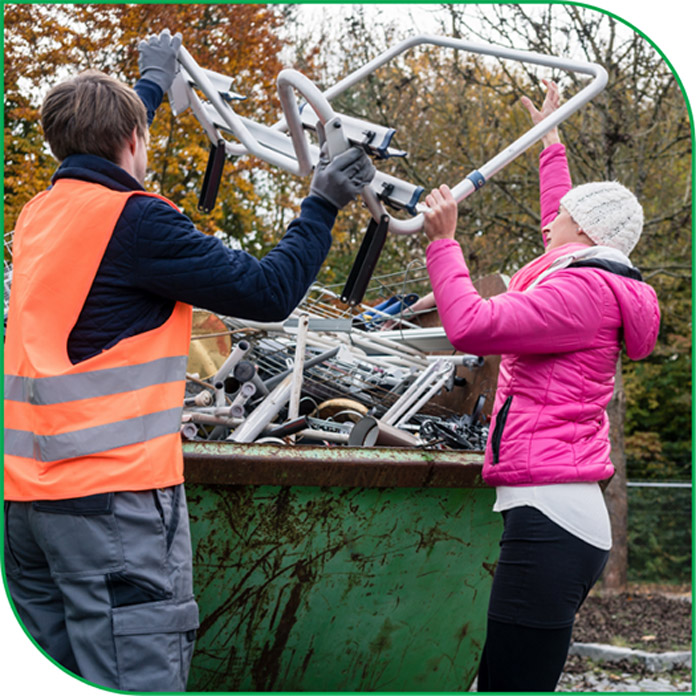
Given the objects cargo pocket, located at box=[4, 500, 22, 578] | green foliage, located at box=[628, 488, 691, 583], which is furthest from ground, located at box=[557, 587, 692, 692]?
cargo pocket, located at box=[4, 500, 22, 578]

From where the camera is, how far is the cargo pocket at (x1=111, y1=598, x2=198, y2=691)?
70.9 inches

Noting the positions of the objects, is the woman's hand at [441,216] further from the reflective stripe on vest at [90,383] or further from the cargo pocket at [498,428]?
the reflective stripe on vest at [90,383]

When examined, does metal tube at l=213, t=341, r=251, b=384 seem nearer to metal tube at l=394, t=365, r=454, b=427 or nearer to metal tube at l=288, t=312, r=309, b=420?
metal tube at l=288, t=312, r=309, b=420

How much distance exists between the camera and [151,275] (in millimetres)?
1858

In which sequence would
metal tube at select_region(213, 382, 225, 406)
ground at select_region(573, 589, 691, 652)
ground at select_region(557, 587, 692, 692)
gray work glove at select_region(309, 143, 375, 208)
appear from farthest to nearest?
ground at select_region(573, 589, 691, 652)
ground at select_region(557, 587, 692, 692)
metal tube at select_region(213, 382, 225, 406)
gray work glove at select_region(309, 143, 375, 208)

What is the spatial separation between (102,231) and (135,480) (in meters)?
0.52

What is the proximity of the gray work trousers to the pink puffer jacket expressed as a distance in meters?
0.84

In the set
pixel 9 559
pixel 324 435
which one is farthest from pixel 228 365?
pixel 9 559

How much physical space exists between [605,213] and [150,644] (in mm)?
1549


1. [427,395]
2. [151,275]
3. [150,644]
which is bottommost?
[150,644]

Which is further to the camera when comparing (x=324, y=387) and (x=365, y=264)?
(x=324, y=387)

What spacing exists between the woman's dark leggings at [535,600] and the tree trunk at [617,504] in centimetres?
552

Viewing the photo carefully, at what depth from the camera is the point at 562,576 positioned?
2.17m

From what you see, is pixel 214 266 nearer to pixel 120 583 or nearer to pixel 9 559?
pixel 120 583
